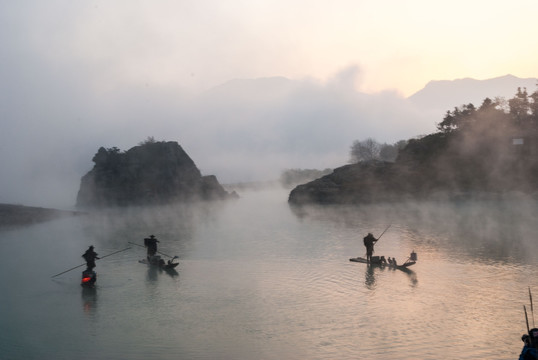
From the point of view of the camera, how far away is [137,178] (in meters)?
119

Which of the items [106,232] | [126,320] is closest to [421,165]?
[106,232]

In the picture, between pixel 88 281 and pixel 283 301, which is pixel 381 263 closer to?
pixel 283 301

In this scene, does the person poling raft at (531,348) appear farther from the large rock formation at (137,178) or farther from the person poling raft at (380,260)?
the large rock formation at (137,178)

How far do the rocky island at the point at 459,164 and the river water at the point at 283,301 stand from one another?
40352 millimetres

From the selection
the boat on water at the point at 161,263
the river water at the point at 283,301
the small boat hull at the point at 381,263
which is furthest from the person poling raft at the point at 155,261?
the small boat hull at the point at 381,263

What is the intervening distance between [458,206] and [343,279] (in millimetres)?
52108

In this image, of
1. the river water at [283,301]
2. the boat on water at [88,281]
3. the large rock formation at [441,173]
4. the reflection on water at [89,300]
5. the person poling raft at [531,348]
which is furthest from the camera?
the large rock formation at [441,173]

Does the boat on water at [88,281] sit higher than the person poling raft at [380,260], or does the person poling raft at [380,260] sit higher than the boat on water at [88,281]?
the person poling raft at [380,260]

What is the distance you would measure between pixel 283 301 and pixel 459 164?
246ft

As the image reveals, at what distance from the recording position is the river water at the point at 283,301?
54.1 feet

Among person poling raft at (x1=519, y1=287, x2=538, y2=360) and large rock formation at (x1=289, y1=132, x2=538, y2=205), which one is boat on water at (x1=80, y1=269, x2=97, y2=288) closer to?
person poling raft at (x1=519, y1=287, x2=538, y2=360)

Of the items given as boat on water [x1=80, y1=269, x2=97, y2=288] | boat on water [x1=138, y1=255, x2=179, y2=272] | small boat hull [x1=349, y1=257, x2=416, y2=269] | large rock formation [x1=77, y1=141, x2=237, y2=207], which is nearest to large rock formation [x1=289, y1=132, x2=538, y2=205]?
large rock formation [x1=77, y1=141, x2=237, y2=207]

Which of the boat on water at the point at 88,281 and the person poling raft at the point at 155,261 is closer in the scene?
the boat on water at the point at 88,281

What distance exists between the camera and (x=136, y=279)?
95.1 ft
